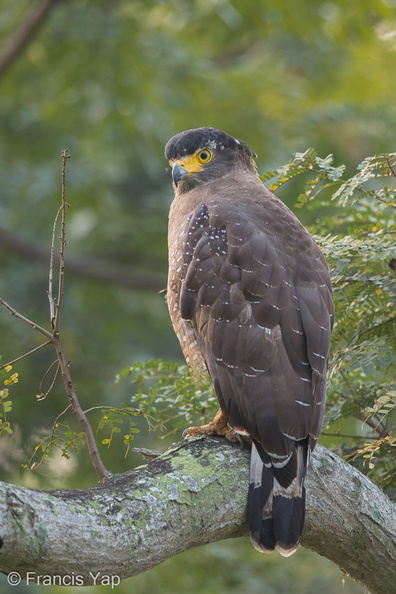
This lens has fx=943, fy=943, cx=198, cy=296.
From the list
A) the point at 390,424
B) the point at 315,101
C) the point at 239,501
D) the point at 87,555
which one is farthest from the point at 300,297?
the point at 315,101

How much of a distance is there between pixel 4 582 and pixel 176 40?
5.70 meters

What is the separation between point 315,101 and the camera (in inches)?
428

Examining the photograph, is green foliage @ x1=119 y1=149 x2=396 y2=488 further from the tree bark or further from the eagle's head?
the eagle's head

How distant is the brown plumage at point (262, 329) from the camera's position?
3.49 metres

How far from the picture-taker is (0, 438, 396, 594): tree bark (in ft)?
8.96

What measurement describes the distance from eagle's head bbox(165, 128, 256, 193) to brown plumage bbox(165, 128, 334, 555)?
0.49 m

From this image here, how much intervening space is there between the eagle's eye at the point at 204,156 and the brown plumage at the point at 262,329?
55 centimetres

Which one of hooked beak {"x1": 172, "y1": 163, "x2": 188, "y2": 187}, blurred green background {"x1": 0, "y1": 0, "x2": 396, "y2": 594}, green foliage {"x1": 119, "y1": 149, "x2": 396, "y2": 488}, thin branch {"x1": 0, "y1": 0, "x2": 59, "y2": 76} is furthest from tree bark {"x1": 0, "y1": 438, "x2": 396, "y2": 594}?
thin branch {"x1": 0, "y1": 0, "x2": 59, "y2": 76}

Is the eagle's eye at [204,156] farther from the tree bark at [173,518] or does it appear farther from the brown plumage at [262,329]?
the tree bark at [173,518]

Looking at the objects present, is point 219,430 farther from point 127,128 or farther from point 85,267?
point 85,267

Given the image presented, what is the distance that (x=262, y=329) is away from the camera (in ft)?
12.3

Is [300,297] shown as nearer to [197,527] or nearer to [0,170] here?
[197,527]

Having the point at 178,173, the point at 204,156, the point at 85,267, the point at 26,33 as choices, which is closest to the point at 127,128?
the point at 26,33

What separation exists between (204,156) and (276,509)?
2225 millimetres
